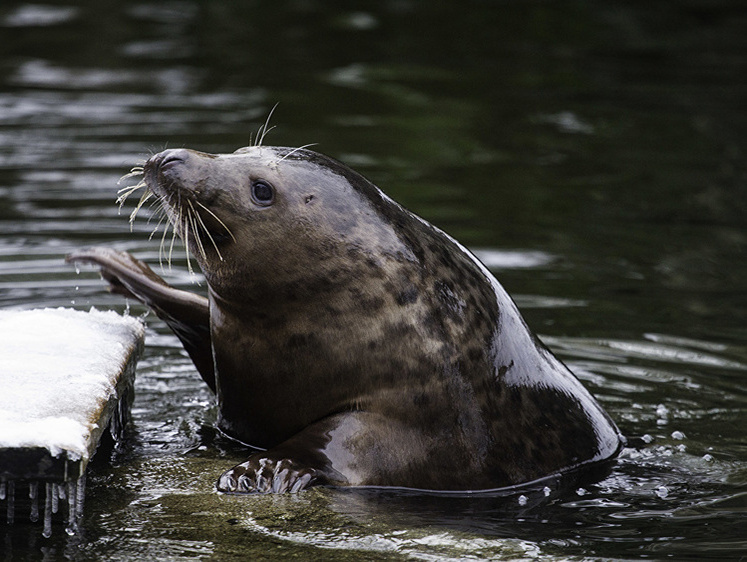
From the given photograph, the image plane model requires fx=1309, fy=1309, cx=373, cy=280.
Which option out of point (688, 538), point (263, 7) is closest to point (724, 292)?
point (688, 538)

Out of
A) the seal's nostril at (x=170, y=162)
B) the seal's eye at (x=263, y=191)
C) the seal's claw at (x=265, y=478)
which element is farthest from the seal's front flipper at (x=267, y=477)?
the seal's nostril at (x=170, y=162)

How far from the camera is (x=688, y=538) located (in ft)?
15.9

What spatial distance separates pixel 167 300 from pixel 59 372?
3.44 feet

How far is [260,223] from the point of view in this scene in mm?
5352

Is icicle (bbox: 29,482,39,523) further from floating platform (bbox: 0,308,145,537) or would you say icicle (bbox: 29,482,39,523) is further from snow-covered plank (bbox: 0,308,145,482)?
snow-covered plank (bbox: 0,308,145,482)

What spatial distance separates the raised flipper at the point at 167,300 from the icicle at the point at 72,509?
149 centimetres

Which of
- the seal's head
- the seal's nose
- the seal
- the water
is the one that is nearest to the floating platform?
the water

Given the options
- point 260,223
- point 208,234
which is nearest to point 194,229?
point 208,234

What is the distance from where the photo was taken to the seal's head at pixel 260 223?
534cm

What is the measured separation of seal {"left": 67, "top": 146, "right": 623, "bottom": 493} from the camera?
17.3 ft

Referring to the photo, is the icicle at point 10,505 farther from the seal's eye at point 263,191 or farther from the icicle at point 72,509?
the seal's eye at point 263,191

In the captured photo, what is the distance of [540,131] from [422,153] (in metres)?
1.82

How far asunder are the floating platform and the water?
15cm

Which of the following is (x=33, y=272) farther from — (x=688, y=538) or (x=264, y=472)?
(x=688, y=538)
